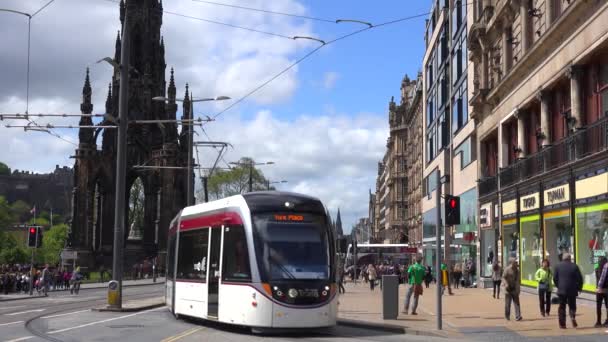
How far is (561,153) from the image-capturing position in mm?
29281

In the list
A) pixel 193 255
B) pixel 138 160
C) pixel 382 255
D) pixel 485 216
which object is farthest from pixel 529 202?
pixel 138 160

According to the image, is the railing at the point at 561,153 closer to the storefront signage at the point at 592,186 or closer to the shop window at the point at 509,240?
the storefront signage at the point at 592,186

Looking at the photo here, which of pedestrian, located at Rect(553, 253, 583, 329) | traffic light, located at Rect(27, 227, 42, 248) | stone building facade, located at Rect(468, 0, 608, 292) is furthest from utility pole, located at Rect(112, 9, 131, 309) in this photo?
traffic light, located at Rect(27, 227, 42, 248)

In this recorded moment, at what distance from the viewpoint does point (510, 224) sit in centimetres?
3712

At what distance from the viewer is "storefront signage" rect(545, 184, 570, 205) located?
28.2 m

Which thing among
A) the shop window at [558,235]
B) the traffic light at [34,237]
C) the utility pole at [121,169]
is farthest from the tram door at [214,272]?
the traffic light at [34,237]

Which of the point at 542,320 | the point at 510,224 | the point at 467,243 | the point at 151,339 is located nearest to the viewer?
the point at 151,339

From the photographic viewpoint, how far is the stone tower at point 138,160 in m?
86.3

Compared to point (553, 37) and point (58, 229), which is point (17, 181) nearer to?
point (58, 229)

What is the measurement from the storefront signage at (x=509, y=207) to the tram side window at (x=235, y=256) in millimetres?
19847

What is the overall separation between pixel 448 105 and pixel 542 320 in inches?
1472

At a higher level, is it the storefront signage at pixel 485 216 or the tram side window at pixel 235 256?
the storefront signage at pixel 485 216

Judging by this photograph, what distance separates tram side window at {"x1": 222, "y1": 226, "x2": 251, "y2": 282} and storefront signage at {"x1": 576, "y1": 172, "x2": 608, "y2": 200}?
441 inches

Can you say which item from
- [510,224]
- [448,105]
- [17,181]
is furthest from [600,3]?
[17,181]
